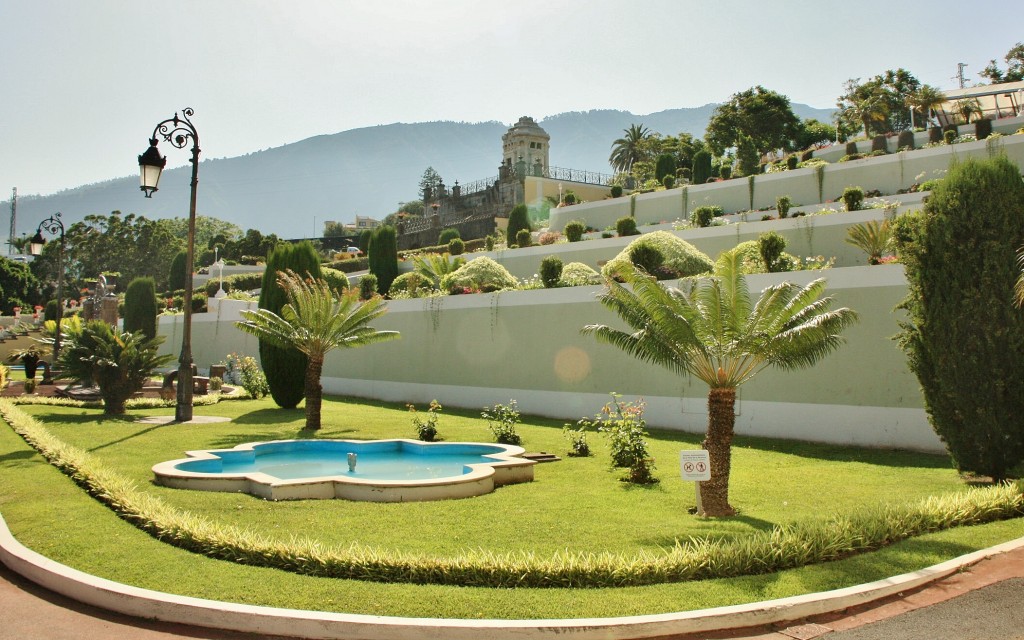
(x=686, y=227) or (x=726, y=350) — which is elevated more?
(x=686, y=227)

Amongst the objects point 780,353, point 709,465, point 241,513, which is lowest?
point 241,513

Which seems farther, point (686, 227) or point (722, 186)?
point (722, 186)

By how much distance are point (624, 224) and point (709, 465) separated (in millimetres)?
24708

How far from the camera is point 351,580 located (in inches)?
253

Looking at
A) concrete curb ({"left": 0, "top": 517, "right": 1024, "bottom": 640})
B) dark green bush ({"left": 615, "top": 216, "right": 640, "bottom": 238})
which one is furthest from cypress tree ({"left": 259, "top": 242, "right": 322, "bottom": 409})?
dark green bush ({"left": 615, "top": 216, "right": 640, "bottom": 238})

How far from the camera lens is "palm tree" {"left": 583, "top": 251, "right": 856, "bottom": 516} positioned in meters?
9.21

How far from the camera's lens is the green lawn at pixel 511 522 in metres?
6.04

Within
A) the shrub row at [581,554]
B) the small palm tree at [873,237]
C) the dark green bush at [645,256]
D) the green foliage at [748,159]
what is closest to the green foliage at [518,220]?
the green foliage at [748,159]

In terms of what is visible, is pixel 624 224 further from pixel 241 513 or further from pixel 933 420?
pixel 241 513

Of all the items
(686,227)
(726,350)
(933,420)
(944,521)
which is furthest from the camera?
(686,227)

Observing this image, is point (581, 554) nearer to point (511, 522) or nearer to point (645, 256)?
point (511, 522)

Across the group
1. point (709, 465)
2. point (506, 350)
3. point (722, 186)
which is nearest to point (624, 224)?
point (722, 186)

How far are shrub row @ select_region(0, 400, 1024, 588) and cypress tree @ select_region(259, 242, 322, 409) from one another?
11946 millimetres

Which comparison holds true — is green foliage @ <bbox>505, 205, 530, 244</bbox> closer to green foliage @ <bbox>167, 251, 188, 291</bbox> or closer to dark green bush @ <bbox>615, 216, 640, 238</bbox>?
dark green bush @ <bbox>615, 216, 640, 238</bbox>
